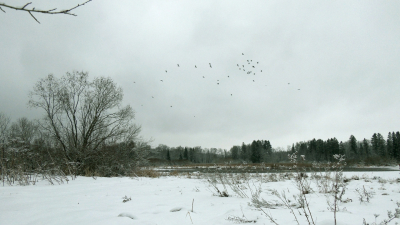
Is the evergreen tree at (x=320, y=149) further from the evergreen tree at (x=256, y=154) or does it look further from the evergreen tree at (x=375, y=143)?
the evergreen tree at (x=256, y=154)

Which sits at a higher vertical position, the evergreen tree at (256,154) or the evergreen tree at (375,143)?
the evergreen tree at (375,143)

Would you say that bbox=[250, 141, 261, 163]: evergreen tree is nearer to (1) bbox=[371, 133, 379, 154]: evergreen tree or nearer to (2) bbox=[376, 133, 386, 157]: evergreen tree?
(2) bbox=[376, 133, 386, 157]: evergreen tree

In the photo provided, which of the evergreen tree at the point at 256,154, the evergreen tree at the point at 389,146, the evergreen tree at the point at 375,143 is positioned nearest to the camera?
the evergreen tree at the point at 389,146

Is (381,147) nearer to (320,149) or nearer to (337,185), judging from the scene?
(320,149)

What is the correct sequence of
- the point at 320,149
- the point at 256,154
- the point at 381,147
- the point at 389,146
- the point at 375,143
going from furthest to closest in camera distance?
the point at 320,149, the point at 256,154, the point at 375,143, the point at 381,147, the point at 389,146

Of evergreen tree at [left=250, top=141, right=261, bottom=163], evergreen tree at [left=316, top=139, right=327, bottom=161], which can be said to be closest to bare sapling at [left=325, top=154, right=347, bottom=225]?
evergreen tree at [left=250, top=141, right=261, bottom=163]

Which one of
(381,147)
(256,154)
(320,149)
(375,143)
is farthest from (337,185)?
(375,143)

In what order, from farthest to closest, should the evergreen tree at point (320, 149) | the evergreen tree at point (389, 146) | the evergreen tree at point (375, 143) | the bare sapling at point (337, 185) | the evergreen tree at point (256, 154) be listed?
the evergreen tree at point (320, 149), the evergreen tree at point (256, 154), the evergreen tree at point (375, 143), the evergreen tree at point (389, 146), the bare sapling at point (337, 185)

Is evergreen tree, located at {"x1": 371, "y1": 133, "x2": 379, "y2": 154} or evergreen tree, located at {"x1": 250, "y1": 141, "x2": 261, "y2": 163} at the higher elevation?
evergreen tree, located at {"x1": 371, "y1": 133, "x2": 379, "y2": 154}

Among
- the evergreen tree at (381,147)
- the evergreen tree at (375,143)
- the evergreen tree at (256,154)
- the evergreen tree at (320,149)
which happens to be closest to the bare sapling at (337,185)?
the evergreen tree at (256,154)

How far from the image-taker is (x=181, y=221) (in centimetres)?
336

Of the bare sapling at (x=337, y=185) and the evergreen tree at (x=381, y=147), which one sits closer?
the bare sapling at (x=337, y=185)

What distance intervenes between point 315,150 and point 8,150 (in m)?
99.1

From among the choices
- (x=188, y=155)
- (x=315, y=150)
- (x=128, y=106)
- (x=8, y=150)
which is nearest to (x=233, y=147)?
(x=188, y=155)
